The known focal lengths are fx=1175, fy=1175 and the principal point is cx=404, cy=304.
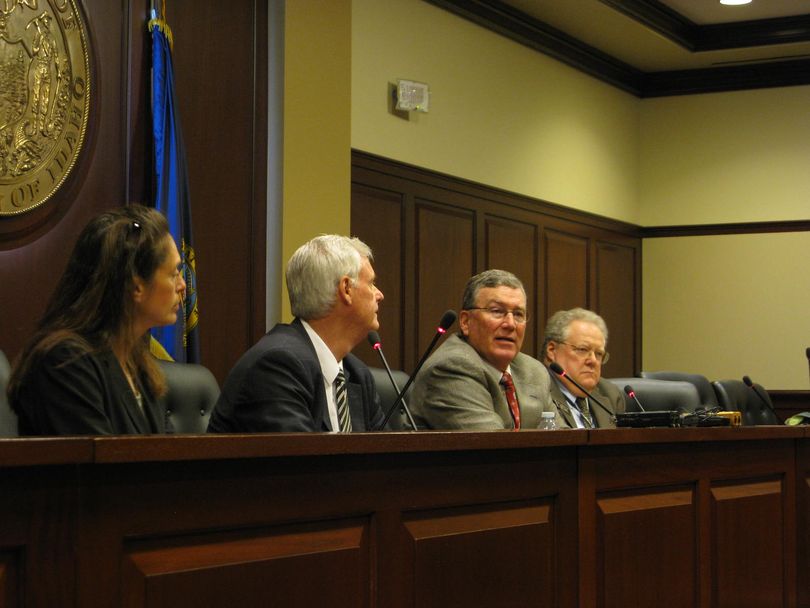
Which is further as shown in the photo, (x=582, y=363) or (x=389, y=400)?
(x=582, y=363)

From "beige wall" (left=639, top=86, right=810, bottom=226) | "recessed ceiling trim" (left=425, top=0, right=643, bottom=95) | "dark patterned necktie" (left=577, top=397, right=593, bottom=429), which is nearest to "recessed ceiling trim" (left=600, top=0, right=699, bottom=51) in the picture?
"recessed ceiling trim" (left=425, top=0, right=643, bottom=95)

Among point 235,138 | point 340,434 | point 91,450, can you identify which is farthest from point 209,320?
point 91,450

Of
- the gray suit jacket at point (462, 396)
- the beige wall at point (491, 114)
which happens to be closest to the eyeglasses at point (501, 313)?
the gray suit jacket at point (462, 396)

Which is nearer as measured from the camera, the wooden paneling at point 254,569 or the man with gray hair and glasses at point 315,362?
the wooden paneling at point 254,569

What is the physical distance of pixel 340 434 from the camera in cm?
187

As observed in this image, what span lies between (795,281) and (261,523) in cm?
703

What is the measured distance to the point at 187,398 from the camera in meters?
3.27

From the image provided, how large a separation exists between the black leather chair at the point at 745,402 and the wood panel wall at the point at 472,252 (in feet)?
5.31

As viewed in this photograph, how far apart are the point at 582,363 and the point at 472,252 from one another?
242cm

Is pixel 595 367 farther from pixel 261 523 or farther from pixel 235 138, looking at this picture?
pixel 261 523

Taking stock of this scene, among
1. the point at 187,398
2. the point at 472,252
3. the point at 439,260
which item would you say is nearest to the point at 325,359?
the point at 187,398

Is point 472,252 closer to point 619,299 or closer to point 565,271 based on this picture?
point 565,271

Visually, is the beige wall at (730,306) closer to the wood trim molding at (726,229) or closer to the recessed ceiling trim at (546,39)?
the wood trim molding at (726,229)

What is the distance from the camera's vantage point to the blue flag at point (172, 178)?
164 inches
